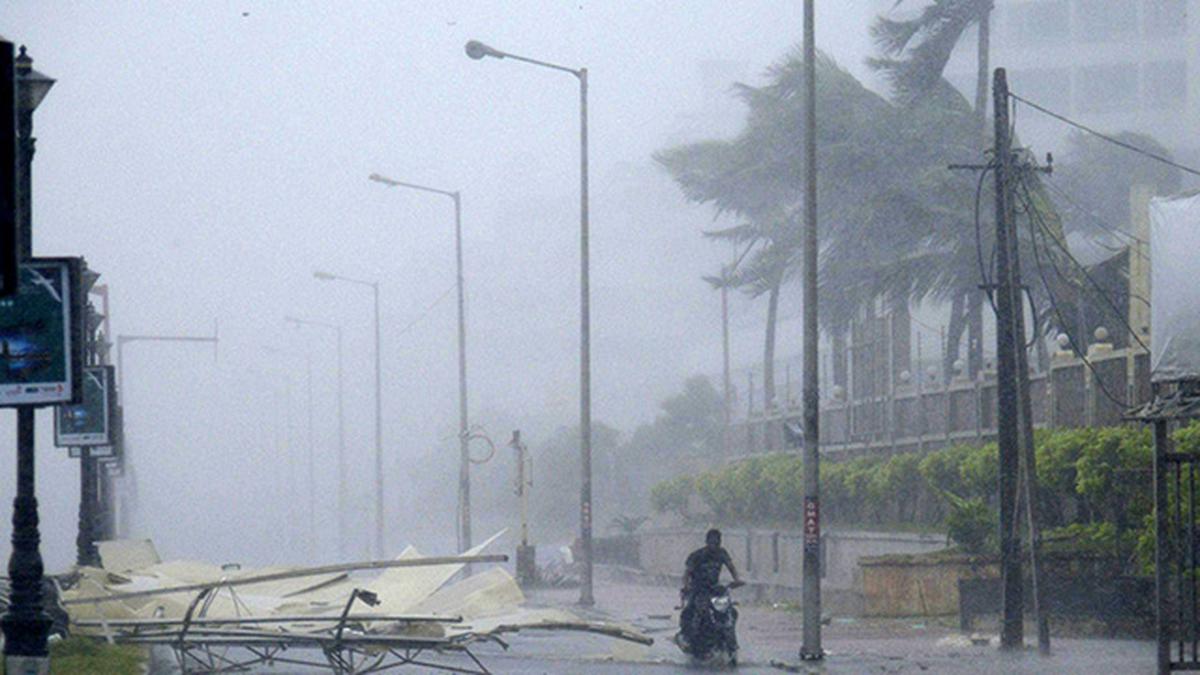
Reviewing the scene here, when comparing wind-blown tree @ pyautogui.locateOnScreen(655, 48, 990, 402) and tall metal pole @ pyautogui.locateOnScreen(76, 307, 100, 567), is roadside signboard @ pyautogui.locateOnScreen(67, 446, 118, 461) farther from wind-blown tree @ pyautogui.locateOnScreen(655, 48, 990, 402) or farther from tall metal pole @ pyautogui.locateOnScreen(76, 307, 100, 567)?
wind-blown tree @ pyautogui.locateOnScreen(655, 48, 990, 402)

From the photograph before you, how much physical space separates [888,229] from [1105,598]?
32648 mm

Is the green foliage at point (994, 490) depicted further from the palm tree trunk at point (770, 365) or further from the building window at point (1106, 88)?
the building window at point (1106, 88)

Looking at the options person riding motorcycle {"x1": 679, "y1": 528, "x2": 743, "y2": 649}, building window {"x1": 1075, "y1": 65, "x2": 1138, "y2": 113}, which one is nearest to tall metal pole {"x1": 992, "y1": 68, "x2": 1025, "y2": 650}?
person riding motorcycle {"x1": 679, "y1": 528, "x2": 743, "y2": 649}

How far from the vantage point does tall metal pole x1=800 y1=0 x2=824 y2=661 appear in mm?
23766

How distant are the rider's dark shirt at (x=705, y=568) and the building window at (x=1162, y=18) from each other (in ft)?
308

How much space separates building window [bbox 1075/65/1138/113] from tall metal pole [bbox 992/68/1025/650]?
8929 cm

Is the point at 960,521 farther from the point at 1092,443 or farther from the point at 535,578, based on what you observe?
the point at 535,578

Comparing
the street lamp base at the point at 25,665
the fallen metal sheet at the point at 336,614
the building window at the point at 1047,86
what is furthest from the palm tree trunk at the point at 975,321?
the building window at the point at 1047,86

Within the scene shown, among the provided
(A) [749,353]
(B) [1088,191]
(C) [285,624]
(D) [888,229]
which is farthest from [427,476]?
(C) [285,624]

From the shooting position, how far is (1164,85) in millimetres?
111438

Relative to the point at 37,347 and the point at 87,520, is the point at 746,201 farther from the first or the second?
the point at 37,347

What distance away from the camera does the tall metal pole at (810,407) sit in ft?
78.0

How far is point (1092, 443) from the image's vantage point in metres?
31.5

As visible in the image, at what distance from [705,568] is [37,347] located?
36.5 feet
